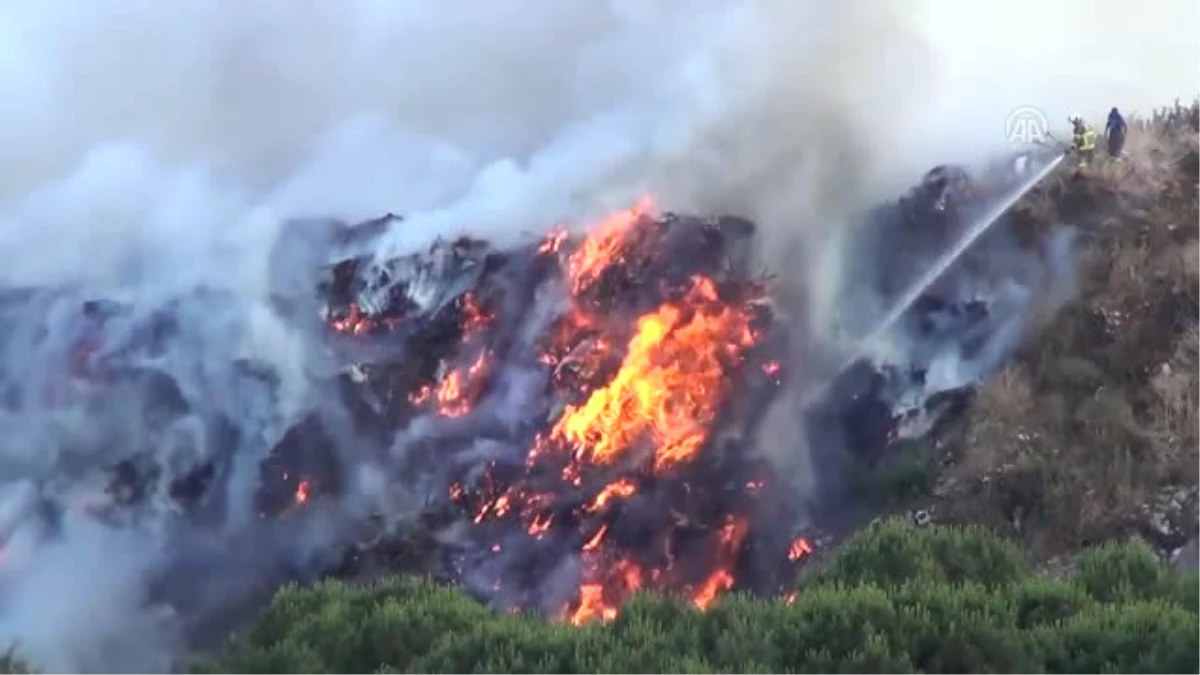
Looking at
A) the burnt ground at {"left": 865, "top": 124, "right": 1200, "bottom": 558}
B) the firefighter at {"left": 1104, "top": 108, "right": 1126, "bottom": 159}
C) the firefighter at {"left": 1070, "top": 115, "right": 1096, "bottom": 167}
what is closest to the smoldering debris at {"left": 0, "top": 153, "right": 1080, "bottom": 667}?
the burnt ground at {"left": 865, "top": 124, "right": 1200, "bottom": 558}

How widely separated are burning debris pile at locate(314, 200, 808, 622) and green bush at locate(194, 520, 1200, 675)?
13.4 ft

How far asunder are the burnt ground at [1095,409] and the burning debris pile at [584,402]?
2085 millimetres

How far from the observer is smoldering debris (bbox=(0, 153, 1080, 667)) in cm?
1747

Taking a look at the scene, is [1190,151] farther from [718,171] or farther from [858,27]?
[718,171]

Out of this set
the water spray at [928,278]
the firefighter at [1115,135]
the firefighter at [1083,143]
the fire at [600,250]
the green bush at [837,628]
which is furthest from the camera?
the firefighter at [1115,135]

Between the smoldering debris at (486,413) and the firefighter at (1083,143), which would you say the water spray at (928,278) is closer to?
the smoldering debris at (486,413)

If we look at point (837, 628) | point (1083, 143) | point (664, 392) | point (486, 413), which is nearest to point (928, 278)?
point (1083, 143)

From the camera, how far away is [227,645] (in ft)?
43.7

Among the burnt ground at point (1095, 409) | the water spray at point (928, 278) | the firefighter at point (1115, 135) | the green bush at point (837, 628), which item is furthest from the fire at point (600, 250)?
the green bush at point (837, 628)

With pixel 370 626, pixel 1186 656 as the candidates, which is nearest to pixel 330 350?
pixel 370 626

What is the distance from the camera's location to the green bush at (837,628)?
10.3m

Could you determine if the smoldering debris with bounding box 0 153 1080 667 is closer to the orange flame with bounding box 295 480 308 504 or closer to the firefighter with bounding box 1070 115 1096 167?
the orange flame with bounding box 295 480 308 504

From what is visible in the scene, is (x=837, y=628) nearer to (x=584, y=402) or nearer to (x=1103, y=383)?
(x=584, y=402)

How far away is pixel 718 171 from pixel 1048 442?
20.8 ft
